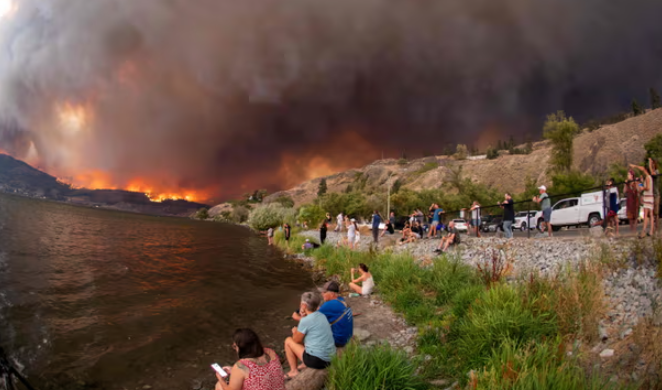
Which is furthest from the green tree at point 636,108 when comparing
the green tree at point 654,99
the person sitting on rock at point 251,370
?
the person sitting on rock at point 251,370

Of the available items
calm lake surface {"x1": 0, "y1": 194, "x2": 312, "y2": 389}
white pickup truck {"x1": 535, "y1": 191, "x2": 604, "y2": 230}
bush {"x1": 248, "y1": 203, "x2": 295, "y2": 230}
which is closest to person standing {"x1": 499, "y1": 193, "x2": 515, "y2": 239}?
white pickup truck {"x1": 535, "y1": 191, "x2": 604, "y2": 230}

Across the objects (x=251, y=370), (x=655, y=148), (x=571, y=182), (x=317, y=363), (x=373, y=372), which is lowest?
(x=317, y=363)

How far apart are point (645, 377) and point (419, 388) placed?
103 inches

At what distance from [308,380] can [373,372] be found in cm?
122

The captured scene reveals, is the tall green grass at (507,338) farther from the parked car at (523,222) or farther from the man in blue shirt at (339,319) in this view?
the parked car at (523,222)

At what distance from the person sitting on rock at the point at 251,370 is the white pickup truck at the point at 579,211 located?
2108 centimetres

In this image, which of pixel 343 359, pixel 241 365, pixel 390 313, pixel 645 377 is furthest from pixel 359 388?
pixel 390 313

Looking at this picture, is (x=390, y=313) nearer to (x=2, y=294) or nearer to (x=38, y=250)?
(x=2, y=294)

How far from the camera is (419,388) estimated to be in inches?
183

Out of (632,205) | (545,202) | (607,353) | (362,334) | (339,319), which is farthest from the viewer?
(545,202)

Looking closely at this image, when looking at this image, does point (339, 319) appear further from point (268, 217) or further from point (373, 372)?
point (268, 217)

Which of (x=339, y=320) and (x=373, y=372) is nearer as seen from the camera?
(x=373, y=372)

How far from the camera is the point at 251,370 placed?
4016 millimetres

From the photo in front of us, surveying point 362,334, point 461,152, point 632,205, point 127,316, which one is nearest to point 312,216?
point 127,316
